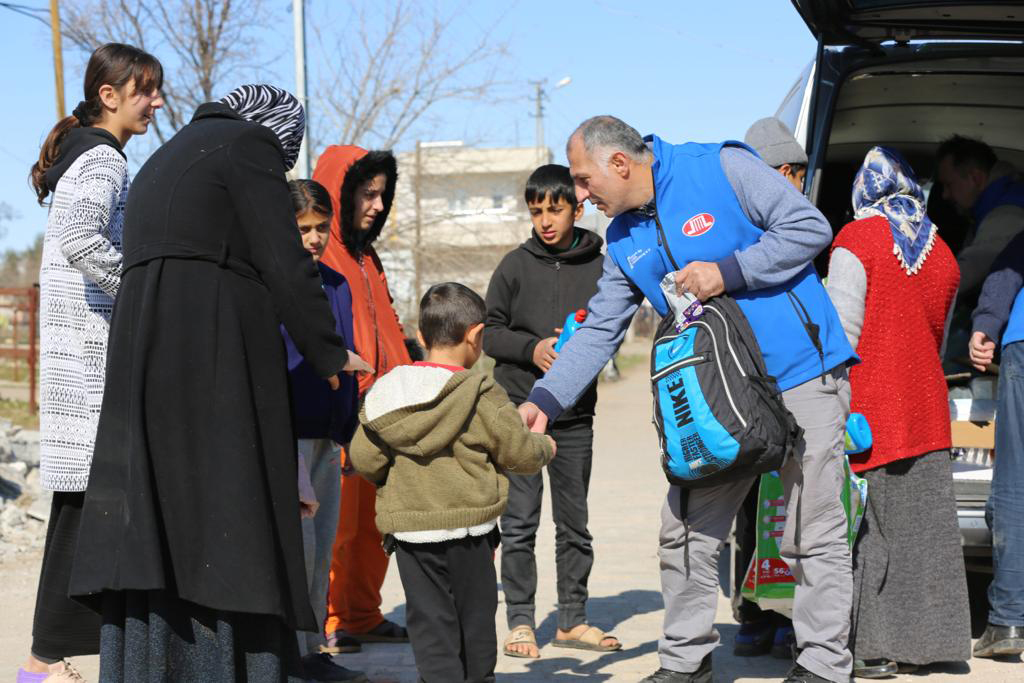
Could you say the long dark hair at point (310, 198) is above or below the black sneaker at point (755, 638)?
above

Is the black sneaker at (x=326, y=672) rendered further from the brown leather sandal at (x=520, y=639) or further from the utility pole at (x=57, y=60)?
the utility pole at (x=57, y=60)

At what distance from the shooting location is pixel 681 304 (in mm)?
4352

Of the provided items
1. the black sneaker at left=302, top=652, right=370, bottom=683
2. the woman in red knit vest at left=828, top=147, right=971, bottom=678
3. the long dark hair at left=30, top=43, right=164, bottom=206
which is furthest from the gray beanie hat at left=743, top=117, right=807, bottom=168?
the black sneaker at left=302, top=652, right=370, bottom=683

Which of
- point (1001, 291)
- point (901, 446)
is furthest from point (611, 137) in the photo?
point (1001, 291)

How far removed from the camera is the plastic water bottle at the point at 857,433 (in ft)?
16.3

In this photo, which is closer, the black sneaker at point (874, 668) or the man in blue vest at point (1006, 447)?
the black sneaker at point (874, 668)

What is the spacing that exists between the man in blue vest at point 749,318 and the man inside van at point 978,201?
1614mm

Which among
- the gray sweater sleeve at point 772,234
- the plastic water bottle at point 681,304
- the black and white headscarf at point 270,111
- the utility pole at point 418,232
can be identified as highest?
the utility pole at point 418,232

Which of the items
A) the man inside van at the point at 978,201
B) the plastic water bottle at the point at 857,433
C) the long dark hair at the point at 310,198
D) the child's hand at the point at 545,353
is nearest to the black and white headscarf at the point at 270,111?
the long dark hair at the point at 310,198

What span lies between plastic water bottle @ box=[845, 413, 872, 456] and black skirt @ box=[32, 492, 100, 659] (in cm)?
285

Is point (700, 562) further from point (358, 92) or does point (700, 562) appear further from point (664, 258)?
point (358, 92)

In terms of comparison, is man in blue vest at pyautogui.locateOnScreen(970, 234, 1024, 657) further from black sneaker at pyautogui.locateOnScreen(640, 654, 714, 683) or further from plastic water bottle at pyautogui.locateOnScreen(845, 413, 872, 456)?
black sneaker at pyautogui.locateOnScreen(640, 654, 714, 683)

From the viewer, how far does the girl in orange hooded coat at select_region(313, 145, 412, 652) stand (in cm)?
541

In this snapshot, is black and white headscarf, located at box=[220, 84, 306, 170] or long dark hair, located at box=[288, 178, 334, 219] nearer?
black and white headscarf, located at box=[220, 84, 306, 170]
